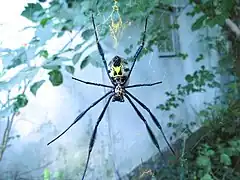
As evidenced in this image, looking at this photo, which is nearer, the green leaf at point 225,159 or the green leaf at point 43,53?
the green leaf at point 43,53

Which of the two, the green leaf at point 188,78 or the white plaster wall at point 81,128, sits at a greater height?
the green leaf at point 188,78

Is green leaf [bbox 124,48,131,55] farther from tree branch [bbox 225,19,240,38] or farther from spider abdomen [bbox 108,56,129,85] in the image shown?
spider abdomen [bbox 108,56,129,85]

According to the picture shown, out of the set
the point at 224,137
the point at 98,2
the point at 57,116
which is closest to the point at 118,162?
the point at 57,116

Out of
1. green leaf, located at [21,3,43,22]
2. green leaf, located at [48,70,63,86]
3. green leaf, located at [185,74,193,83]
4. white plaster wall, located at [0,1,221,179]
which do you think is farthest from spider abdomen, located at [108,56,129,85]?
green leaf, located at [185,74,193,83]

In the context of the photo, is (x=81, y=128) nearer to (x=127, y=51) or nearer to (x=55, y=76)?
(x=127, y=51)

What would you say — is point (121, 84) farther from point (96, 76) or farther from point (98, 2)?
point (96, 76)

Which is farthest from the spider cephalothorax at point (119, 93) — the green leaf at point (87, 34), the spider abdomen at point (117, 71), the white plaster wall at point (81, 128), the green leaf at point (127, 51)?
the green leaf at point (127, 51)

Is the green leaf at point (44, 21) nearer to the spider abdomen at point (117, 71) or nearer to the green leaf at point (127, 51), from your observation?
the spider abdomen at point (117, 71)

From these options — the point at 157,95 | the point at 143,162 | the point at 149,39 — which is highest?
the point at 149,39
